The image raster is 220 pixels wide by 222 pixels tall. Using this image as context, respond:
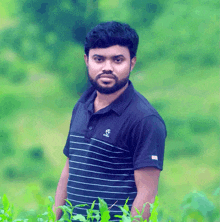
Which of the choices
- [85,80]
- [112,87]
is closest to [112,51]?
[112,87]

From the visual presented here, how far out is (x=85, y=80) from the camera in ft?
18.3

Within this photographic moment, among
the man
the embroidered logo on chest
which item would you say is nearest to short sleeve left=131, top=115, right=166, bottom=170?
the man

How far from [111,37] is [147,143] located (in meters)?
0.55

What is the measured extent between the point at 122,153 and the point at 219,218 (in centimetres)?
106

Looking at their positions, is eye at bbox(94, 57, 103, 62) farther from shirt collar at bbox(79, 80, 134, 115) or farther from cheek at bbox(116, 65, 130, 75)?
shirt collar at bbox(79, 80, 134, 115)

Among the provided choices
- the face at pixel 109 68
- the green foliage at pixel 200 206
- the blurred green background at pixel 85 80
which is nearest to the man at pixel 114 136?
the face at pixel 109 68

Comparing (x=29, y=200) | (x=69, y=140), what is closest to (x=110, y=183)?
(x=69, y=140)

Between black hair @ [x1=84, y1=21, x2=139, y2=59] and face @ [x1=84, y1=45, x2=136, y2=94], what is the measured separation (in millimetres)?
24

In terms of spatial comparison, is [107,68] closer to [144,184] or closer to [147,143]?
[147,143]

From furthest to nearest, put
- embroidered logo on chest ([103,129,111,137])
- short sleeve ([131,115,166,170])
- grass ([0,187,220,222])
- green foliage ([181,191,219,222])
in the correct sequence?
green foliage ([181,191,219,222])
embroidered logo on chest ([103,129,111,137])
short sleeve ([131,115,166,170])
grass ([0,187,220,222])

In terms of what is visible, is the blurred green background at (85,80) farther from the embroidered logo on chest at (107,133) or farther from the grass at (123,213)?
the embroidered logo on chest at (107,133)

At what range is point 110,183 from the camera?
2223mm

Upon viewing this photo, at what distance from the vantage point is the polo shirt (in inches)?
84.7

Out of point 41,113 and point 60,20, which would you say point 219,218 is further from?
point 41,113
